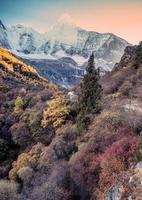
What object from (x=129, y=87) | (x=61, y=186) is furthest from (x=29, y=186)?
(x=129, y=87)

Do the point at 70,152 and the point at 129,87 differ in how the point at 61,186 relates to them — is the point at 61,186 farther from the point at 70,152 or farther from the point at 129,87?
the point at 129,87

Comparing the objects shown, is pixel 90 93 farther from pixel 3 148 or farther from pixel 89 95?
pixel 3 148

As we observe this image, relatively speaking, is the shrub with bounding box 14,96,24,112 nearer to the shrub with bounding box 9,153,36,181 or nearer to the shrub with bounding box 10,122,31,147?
the shrub with bounding box 10,122,31,147

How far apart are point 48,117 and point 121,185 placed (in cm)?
4039

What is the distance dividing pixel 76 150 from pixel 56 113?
17198 mm

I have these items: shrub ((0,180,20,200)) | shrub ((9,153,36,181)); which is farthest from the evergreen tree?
shrub ((0,180,20,200))

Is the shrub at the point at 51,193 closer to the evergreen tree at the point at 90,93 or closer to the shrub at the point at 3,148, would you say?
the evergreen tree at the point at 90,93

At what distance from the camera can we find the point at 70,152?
196 ft

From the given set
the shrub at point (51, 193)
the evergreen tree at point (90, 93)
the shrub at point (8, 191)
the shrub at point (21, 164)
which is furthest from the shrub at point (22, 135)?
the shrub at point (51, 193)

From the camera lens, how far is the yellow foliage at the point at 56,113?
73.8 metres

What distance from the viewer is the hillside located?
4350 centimetres

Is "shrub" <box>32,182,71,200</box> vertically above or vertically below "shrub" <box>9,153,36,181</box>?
above

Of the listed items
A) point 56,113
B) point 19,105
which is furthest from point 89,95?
point 19,105

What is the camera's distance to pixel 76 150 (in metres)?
59.0
